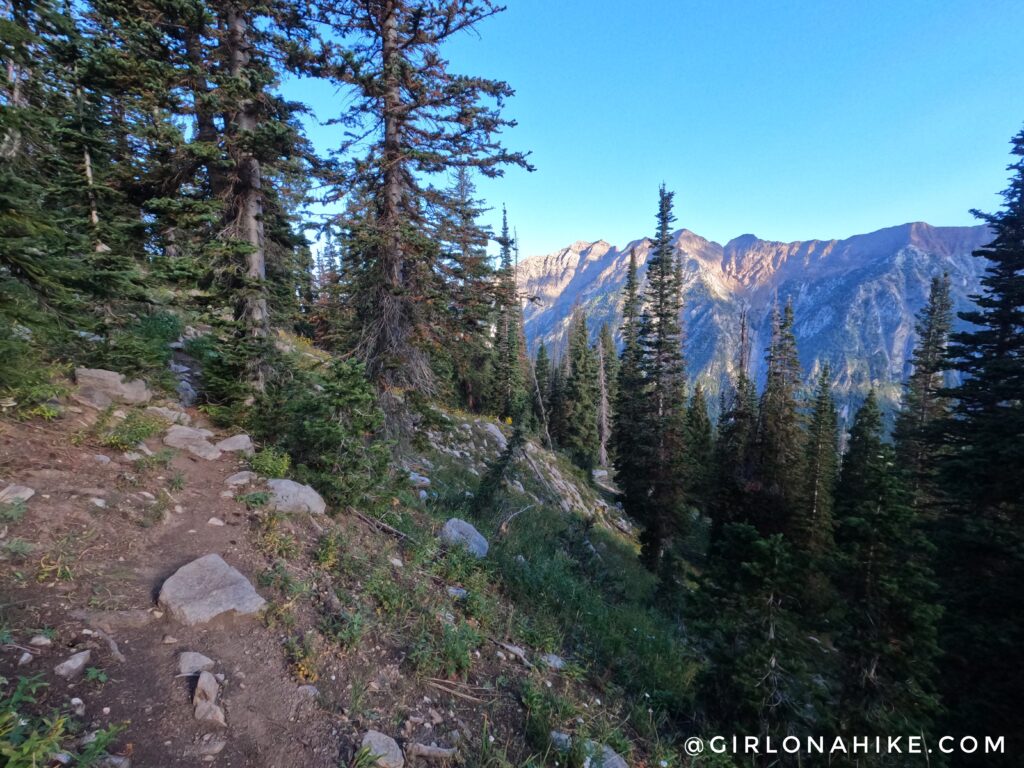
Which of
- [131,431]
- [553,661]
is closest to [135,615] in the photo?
[131,431]

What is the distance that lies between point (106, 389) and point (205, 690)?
585cm

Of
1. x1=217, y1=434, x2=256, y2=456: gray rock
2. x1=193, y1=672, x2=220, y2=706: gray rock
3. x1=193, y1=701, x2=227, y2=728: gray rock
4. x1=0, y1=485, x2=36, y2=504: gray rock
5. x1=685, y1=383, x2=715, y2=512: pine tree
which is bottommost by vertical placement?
x1=685, y1=383, x2=715, y2=512: pine tree

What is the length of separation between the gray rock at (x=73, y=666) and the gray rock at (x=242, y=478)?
3.11 m

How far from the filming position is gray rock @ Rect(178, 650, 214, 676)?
351 cm

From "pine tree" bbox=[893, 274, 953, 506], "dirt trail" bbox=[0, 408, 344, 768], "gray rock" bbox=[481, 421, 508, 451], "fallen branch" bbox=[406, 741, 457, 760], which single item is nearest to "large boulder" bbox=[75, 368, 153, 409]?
"dirt trail" bbox=[0, 408, 344, 768]

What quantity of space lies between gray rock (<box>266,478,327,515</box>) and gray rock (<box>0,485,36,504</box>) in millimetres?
2310

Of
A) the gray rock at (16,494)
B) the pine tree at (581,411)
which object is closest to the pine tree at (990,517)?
the gray rock at (16,494)

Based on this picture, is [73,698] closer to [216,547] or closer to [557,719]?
[216,547]

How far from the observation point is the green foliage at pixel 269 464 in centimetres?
661

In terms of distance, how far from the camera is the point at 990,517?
11453 mm

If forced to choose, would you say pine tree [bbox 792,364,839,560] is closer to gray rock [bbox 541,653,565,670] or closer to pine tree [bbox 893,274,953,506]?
pine tree [bbox 893,274,953,506]

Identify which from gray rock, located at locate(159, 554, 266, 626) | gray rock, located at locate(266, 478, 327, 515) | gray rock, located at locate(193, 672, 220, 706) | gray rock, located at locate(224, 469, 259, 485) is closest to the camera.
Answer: gray rock, located at locate(193, 672, 220, 706)

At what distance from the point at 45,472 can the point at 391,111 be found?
29.2ft

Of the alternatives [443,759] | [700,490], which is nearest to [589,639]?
[443,759]
